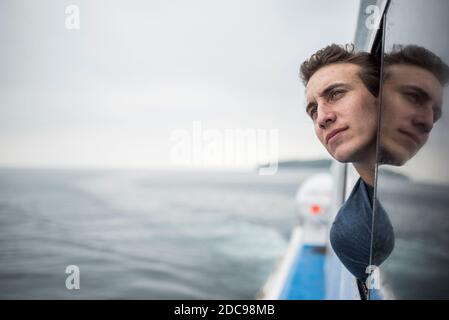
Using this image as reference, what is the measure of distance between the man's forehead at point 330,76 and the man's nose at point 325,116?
55 mm

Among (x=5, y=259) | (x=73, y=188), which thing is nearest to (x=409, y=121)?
(x=5, y=259)

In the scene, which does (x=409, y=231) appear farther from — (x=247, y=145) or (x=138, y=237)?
(x=138, y=237)

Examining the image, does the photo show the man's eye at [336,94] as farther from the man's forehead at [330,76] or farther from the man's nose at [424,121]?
the man's nose at [424,121]

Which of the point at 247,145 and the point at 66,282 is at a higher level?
the point at 247,145

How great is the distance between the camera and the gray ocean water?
998 centimetres

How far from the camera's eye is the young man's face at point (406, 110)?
645mm

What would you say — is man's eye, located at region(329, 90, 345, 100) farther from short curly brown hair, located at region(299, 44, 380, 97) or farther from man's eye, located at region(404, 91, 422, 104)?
man's eye, located at region(404, 91, 422, 104)

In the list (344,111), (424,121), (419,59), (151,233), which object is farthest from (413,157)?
(151,233)

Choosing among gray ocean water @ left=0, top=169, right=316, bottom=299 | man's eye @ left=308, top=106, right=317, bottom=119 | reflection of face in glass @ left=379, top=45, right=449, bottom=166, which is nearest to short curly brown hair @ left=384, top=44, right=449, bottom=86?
reflection of face in glass @ left=379, top=45, right=449, bottom=166

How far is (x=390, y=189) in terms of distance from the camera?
2.81 ft

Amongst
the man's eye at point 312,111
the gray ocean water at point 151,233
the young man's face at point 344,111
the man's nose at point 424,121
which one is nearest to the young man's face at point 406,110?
the man's nose at point 424,121

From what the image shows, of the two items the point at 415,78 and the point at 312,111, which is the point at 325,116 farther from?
the point at 415,78

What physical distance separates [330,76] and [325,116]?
0.12 metres
